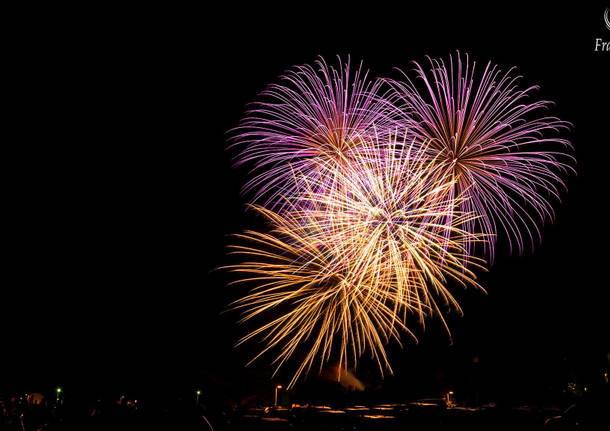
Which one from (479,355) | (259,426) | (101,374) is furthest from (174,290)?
(259,426)

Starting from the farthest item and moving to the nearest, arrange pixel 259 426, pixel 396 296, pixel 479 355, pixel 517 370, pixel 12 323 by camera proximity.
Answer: pixel 479 355, pixel 517 370, pixel 12 323, pixel 396 296, pixel 259 426

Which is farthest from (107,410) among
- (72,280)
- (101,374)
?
(72,280)

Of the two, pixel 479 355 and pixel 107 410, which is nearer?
pixel 107 410

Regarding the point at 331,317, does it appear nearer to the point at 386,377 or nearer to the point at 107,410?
the point at 107,410

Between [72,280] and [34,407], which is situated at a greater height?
[72,280]

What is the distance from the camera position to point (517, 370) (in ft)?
111

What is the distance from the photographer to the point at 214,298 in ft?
123

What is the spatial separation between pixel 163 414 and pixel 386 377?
29.6 m

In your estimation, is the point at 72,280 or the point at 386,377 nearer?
the point at 72,280

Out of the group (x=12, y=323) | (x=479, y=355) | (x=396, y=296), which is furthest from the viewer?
(x=479, y=355)

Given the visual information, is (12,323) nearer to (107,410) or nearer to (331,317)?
(331,317)

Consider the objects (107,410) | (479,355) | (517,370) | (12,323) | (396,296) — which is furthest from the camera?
(479,355)

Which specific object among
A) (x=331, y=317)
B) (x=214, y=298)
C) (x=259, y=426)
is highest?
(x=214, y=298)

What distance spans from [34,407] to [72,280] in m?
25.4
